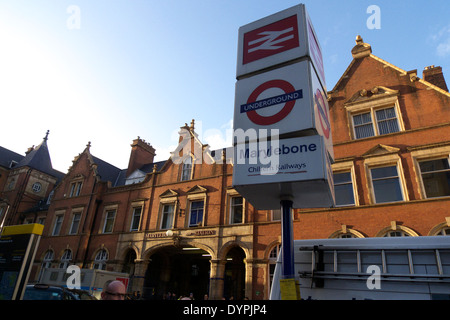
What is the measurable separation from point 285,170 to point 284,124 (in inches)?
35.3

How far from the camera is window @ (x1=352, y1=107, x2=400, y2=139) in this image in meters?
16.8

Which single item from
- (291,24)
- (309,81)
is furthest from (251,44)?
(309,81)

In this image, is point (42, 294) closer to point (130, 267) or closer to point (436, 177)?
point (130, 267)

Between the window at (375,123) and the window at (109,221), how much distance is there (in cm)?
2146

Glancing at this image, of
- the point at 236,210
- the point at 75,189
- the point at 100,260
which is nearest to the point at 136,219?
the point at 100,260

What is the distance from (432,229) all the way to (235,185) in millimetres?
12612

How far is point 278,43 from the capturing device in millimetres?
6383

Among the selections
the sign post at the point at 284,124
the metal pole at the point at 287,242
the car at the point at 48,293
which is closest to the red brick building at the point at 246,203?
the sign post at the point at 284,124

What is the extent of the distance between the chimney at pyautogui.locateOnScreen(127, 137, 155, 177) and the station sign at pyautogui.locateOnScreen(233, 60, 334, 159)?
27.4m

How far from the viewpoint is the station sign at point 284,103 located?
5367 mm

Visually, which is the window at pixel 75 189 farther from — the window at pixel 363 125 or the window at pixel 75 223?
the window at pixel 363 125

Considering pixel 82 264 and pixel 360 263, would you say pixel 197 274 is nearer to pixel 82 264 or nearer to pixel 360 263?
pixel 82 264

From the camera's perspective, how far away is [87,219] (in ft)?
89.1
